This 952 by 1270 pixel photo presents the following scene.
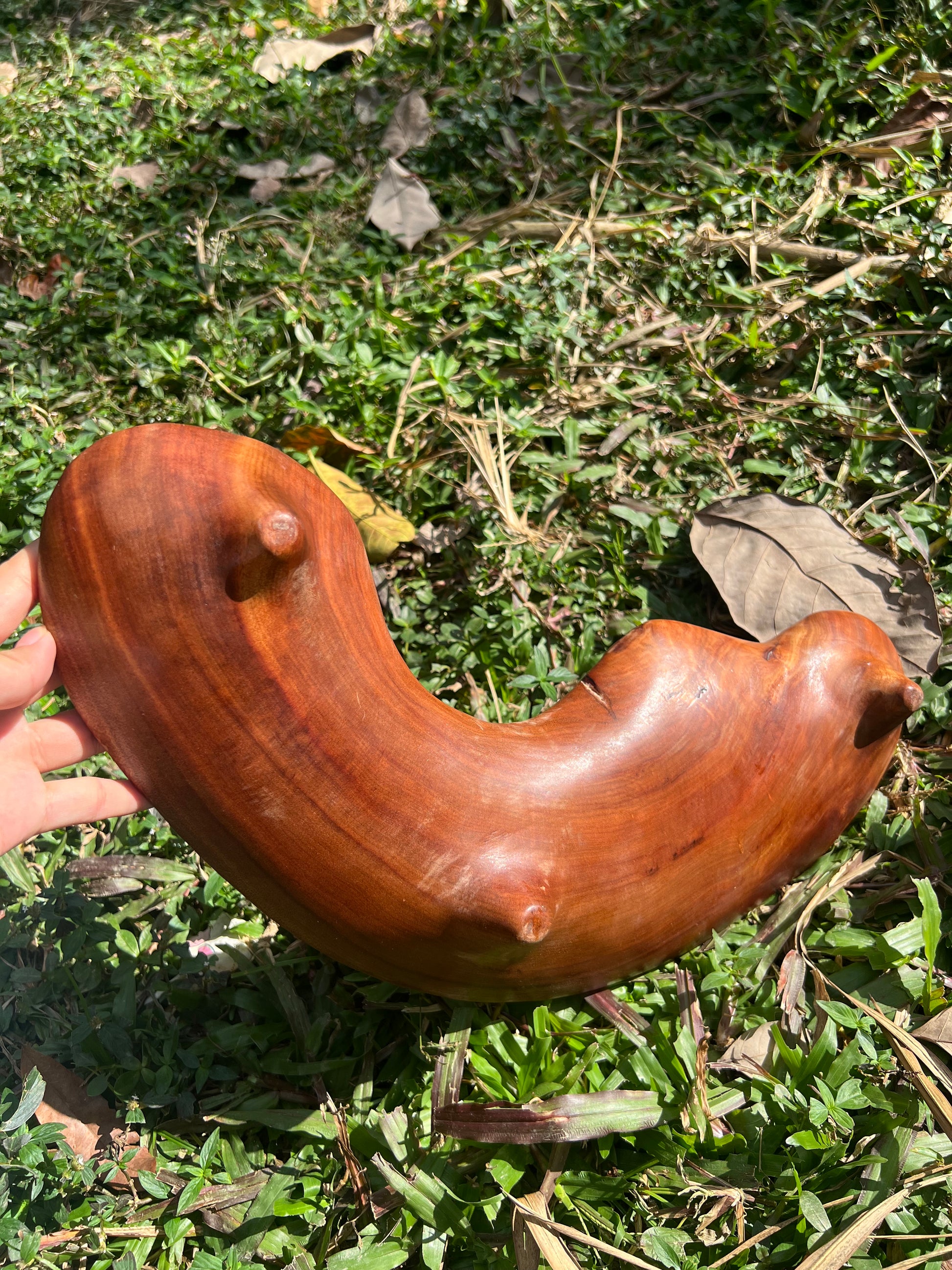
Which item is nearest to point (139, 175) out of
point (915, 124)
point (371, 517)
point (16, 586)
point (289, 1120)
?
point (371, 517)

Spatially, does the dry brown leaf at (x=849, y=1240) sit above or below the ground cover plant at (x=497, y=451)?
below

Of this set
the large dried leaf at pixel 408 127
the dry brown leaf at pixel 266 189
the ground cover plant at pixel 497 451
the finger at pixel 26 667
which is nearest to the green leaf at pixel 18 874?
the ground cover plant at pixel 497 451

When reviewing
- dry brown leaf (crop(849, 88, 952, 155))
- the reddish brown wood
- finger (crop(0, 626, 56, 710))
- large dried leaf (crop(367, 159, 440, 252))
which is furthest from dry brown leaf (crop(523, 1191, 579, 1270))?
dry brown leaf (crop(849, 88, 952, 155))

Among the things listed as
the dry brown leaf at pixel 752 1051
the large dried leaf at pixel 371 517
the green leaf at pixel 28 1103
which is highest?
the large dried leaf at pixel 371 517

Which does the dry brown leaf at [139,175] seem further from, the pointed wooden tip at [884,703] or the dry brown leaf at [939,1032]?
the dry brown leaf at [939,1032]

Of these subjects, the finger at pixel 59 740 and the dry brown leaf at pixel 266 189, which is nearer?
the finger at pixel 59 740

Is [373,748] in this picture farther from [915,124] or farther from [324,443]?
[915,124]
